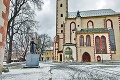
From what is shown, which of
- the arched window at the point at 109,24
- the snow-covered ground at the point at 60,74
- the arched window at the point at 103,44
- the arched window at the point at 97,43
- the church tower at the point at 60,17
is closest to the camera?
the snow-covered ground at the point at 60,74

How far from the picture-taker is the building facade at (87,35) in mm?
38381

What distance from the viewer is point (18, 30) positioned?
22.1m

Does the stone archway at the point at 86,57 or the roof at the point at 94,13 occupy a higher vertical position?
the roof at the point at 94,13

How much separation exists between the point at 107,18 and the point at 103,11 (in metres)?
4.42

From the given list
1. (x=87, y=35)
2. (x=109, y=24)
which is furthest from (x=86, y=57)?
(x=109, y=24)

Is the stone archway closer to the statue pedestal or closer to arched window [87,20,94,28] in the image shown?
arched window [87,20,94,28]

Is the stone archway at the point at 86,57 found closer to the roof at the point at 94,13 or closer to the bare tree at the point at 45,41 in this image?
the roof at the point at 94,13

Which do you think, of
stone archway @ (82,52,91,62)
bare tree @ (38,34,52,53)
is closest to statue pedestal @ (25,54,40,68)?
stone archway @ (82,52,91,62)

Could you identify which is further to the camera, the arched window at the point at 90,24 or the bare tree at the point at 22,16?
the arched window at the point at 90,24

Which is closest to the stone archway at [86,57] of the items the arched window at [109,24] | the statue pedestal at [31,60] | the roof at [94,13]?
the arched window at [109,24]

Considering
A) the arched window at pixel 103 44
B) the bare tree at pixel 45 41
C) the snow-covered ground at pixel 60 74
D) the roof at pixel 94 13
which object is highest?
the roof at pixel 94 13

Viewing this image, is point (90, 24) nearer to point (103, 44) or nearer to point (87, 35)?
point (87, 35)

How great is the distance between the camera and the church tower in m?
46.1

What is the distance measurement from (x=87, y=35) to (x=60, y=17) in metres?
12.6
